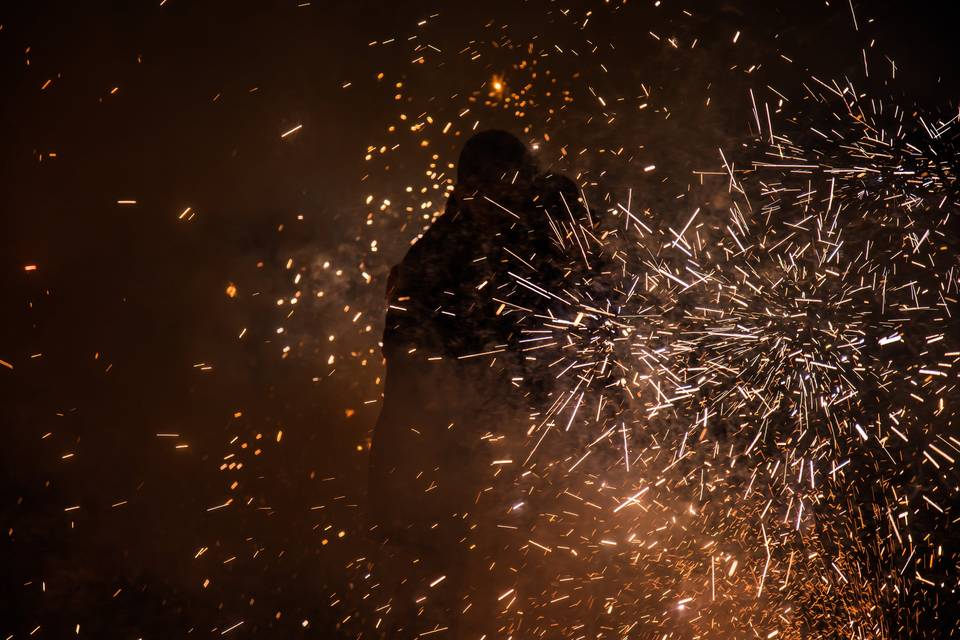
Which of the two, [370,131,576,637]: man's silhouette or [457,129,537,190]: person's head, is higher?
[457,129,537,190]: person's head

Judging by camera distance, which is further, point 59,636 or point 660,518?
point 660,518

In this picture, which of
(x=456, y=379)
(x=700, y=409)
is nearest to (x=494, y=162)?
(x=456, y=379)

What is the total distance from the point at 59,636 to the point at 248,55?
1347 mm

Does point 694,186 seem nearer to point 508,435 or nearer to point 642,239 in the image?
point 642,239

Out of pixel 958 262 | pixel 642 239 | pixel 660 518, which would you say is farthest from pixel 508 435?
pixel 958 262

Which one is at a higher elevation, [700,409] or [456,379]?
[456,379]

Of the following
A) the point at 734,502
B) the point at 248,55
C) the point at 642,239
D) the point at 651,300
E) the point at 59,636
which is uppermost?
the point at 248,55

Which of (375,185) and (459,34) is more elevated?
(459,34)

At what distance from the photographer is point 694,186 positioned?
1.31m

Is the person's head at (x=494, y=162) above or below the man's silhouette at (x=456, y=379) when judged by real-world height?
above

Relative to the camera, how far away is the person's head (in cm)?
126

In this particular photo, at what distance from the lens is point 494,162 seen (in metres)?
1.27

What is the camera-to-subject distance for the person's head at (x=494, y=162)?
1261 mm

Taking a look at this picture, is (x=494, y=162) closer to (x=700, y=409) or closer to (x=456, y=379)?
(x=456, y=379)
